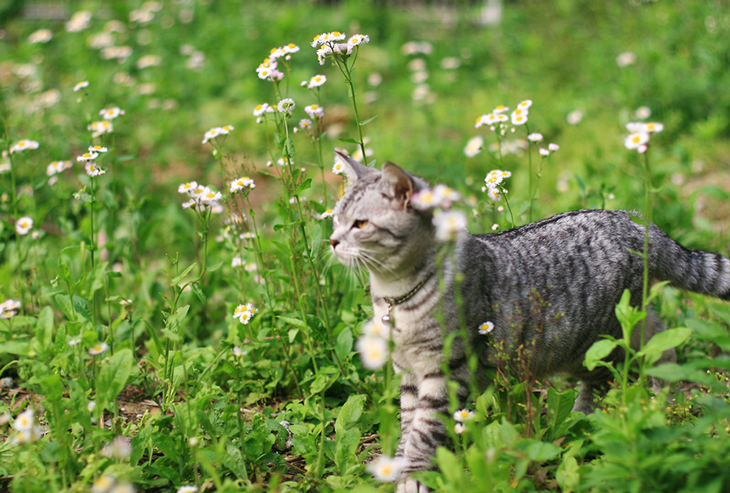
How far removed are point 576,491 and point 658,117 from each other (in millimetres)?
4922

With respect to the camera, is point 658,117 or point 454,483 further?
point 658,117

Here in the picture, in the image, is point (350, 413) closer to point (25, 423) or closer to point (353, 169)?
point (353, 169)

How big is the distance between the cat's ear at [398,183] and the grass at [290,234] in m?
0.43

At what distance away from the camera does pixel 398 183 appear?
2.09 m

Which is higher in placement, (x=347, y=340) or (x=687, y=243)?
(x=347, y=340)

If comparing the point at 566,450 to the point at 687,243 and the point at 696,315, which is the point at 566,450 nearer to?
the point at 696,315

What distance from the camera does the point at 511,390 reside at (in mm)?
2180

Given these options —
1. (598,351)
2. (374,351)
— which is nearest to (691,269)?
(598,351)

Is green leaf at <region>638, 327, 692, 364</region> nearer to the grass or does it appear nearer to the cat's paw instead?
the grass

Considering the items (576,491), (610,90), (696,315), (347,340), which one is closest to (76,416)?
(347,340)

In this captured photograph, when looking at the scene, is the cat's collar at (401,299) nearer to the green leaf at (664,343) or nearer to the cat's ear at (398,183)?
the cat's ear at (398,183)

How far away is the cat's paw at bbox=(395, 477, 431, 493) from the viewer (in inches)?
83.7

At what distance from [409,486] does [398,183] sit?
1.16 metres

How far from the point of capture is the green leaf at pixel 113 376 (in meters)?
1.97
